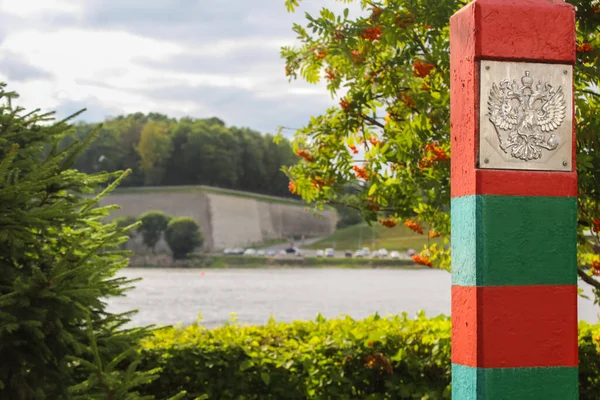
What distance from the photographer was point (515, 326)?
3029 mm

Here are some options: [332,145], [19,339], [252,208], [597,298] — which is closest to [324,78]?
[332,145]

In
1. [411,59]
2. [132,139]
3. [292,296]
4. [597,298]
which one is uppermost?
[132,139]

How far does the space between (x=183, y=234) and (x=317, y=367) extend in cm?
9741

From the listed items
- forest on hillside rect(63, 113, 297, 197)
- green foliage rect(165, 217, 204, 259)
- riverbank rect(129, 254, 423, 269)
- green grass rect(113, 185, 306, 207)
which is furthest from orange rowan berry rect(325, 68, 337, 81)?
forest on hillside rect(63, 113, 297, 197)

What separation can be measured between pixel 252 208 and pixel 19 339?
11163cm

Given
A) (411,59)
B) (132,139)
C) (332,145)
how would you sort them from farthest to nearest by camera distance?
(132,139)
(332,145)
(411,59)

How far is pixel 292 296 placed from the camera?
66500 millimetres

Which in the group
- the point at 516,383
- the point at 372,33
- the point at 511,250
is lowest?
the point at 516,383

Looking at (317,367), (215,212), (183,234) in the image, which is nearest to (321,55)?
(317,367)

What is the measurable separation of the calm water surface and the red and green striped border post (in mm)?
31155

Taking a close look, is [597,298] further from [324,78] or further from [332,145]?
[324,78]

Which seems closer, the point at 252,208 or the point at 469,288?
the point at 469,288

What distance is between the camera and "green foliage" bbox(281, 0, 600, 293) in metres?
5.79

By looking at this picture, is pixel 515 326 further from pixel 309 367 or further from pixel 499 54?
pixel 309 367
